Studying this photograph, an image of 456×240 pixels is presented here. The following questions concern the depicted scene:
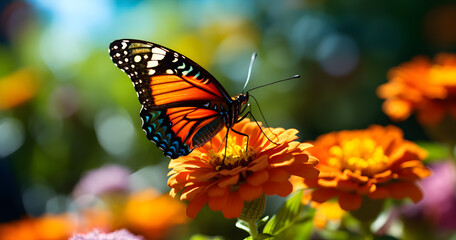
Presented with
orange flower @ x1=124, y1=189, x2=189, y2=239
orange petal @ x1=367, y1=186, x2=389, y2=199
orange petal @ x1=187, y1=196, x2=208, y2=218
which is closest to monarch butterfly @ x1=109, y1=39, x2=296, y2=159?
orange petal @ x1=187, y1=196, x2=208, y2=218

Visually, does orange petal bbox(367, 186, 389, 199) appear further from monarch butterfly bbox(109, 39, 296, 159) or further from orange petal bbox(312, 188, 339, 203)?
monarch butterfly bbox(109, 39, 296, 159)

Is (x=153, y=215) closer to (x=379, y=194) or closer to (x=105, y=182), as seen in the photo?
(x=105, y=182)

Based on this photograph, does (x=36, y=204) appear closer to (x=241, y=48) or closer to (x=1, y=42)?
(x=241, y=48)

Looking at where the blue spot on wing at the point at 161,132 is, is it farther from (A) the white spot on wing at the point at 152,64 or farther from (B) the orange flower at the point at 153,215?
(B) the orange flower at the point at 153,215

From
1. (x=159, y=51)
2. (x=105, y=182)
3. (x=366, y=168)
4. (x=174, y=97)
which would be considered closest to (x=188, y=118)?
(x=174, y=97)

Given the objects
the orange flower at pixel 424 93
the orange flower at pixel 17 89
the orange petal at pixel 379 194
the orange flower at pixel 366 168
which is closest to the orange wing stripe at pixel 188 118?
the orange flower at pixel 366 168

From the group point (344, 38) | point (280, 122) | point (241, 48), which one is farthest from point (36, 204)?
point (344, 38)
